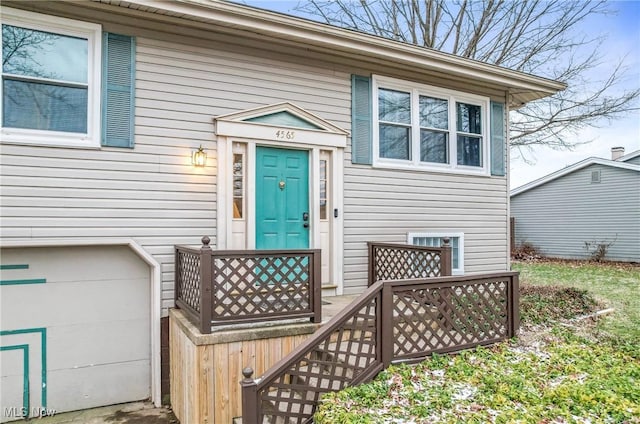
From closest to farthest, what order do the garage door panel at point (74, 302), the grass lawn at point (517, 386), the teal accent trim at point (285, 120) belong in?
1. the grass lawn at point (517, 386)
2. the garage door panel at point (74, 302)
3. the teal accent trim at point (285, 120)

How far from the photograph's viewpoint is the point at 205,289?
3.54 m

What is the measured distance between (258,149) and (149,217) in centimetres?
155

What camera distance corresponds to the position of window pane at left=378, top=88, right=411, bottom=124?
5.98 metres

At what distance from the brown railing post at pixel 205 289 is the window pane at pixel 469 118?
190 inches

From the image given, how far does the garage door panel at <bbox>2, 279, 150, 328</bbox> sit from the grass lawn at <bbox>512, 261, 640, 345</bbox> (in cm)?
574

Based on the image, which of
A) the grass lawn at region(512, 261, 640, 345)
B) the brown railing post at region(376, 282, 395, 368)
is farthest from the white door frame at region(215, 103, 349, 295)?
the grass lawn at region(512, 261, 640, 345)

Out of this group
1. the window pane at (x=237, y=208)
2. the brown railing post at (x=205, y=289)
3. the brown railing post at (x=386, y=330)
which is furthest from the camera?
the window pane at (x=237, y=208)

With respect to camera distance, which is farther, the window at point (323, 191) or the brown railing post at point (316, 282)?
the window at point (323, 191)

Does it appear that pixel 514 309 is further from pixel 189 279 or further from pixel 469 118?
pixel 469 118

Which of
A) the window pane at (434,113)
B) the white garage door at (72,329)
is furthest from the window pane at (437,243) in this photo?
the white garage door at (72,329)

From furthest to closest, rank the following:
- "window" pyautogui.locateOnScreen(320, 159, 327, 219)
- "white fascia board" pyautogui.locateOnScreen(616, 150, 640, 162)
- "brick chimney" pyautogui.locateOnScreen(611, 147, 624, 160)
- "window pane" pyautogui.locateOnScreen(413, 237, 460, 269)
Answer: "brick chimney" pyautogui.locateOnScreen(611, 147, 624, 160) → "white fascia board" pyautogui.locateOnScreen(616, 150, 640, 162) → "window pane" pyautogui.locateOnScreen(413, 237, 460, 269) → "window" pyautogui.locateOnScreen(320, 159, 327, 219)

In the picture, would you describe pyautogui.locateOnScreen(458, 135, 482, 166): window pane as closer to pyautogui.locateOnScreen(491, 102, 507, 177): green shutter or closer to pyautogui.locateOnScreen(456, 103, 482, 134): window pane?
pyautogui.locateOnScreen(456, 103, 482, 134): window pane

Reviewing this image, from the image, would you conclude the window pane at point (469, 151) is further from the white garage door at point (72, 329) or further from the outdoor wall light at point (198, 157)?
the white garage door at point (72, 329)

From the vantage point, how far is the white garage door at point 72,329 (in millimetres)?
4125
